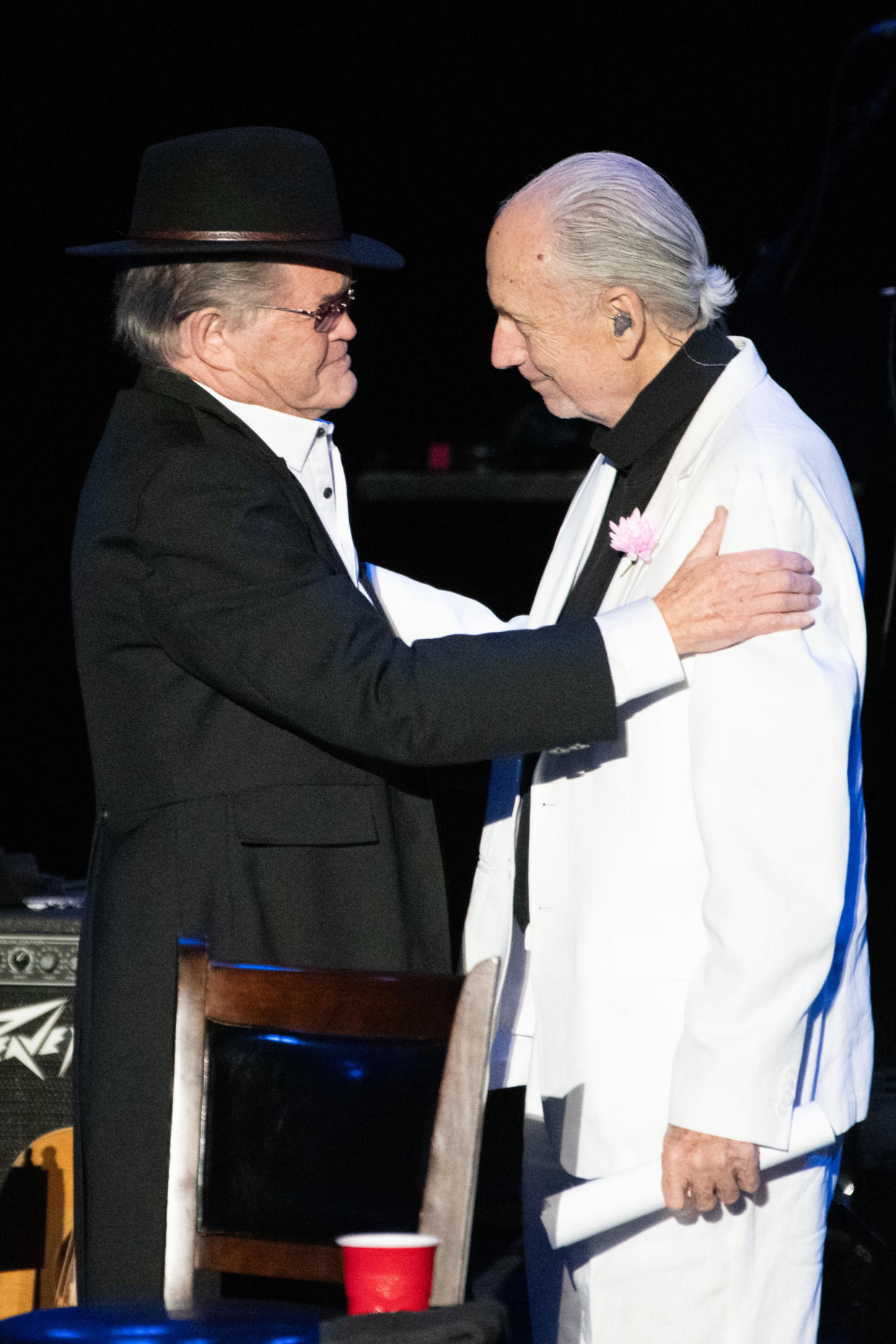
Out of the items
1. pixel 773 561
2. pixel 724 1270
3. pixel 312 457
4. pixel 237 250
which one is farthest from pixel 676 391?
pixel 724 1270

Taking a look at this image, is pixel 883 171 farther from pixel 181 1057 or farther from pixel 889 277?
pixel 181 1057

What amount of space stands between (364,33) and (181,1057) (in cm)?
306

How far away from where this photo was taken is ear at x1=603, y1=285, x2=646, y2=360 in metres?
1.83

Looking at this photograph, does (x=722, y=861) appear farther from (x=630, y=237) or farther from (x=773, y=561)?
(x=630, y=237)

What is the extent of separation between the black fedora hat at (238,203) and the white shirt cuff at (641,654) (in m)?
0.64

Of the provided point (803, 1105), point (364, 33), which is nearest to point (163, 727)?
point (803, 1105)

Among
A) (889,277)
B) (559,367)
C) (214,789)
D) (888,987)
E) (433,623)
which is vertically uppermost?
(889,277)

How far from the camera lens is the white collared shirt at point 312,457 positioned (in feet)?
6.40

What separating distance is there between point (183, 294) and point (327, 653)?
1.71ft

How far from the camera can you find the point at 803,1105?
170 centimetres

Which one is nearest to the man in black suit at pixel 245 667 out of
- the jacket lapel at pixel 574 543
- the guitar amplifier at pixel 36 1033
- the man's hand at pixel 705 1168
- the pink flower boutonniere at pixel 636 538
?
the pink flower boutonniere at pixel 636 538

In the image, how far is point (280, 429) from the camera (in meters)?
1.96

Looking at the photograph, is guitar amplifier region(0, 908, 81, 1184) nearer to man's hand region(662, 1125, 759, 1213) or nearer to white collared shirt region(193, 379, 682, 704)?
white collared shirt region(193, 379, 682, 704)

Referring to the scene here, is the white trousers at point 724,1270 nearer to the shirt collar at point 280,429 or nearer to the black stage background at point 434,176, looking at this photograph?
the shirt collar at point 280,429
